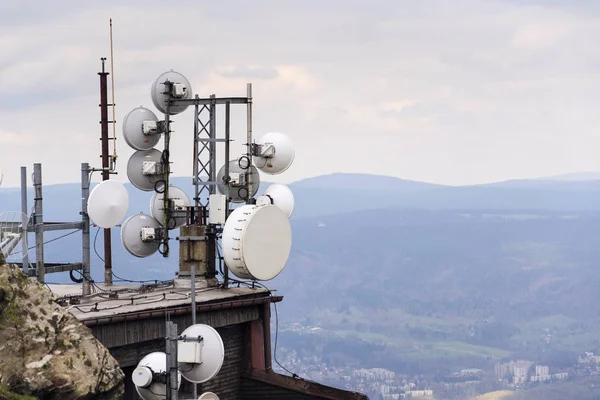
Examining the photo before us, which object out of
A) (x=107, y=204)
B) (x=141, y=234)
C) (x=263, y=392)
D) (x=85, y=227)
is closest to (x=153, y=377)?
(x=85, y=227)

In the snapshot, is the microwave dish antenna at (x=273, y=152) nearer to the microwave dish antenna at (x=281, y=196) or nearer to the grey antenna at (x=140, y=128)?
the microwave dish antenna at (x=281, y=196)

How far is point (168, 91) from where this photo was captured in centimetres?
3906

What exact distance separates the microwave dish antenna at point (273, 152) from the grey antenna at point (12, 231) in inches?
338

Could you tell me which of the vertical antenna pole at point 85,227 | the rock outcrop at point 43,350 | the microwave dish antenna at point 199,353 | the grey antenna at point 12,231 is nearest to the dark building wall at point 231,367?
the vertical antenna pole at point 85,227

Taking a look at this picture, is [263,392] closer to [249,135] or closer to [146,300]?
[146,300]

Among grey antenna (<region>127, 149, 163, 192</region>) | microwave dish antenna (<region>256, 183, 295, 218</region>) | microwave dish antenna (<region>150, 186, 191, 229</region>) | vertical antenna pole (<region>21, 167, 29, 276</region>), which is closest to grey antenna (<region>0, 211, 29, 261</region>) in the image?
vertical antenna pole (<region>21, 167, 29, 276</region>)

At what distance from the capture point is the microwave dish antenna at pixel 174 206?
1544 inches

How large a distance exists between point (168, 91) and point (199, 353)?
51.1ft

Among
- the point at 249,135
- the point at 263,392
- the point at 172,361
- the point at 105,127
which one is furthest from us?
the point at 105,127

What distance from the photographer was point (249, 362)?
35.2 meters

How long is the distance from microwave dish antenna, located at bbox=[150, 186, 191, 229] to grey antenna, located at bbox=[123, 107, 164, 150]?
5.14 feet

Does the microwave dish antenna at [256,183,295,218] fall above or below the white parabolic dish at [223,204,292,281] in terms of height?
above

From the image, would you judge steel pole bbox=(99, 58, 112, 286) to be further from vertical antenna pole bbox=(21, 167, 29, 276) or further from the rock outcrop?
the rock outcrop

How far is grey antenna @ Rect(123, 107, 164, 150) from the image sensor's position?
3881 centimetres
